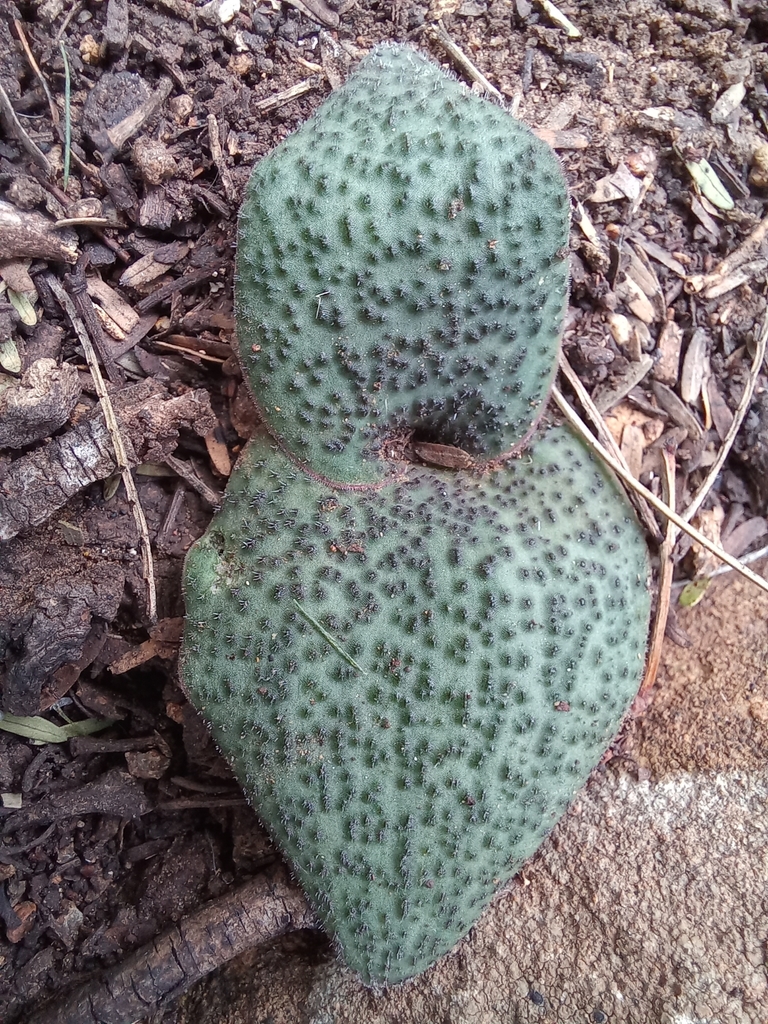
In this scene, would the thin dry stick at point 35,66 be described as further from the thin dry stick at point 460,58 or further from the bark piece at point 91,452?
the thin dry stick at point 460,58

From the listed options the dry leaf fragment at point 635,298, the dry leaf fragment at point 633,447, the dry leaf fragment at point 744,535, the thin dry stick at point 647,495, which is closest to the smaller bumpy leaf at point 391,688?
the thin dry stick at point 647,495

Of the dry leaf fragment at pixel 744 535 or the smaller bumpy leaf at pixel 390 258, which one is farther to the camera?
the dry leaf fragment at pixel 744 535

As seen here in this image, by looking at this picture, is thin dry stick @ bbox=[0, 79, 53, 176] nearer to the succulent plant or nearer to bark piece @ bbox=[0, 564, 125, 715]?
the succulent plant

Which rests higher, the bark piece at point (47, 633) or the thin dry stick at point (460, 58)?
the thin dry stick at point (460, 58)

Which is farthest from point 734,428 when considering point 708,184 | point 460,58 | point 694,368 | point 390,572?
point 460,58

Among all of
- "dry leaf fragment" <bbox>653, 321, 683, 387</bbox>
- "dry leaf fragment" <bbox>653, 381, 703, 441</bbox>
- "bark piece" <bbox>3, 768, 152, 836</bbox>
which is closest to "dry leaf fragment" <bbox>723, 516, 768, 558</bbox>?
"dry leaf fragment" <bbox>653, 381, 703, 441</bbox>

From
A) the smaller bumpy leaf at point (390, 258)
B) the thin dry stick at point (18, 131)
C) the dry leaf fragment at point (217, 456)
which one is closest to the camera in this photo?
the smaller bumpy leaf at point (390, 258)

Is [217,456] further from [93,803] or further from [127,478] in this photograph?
[93,803]
